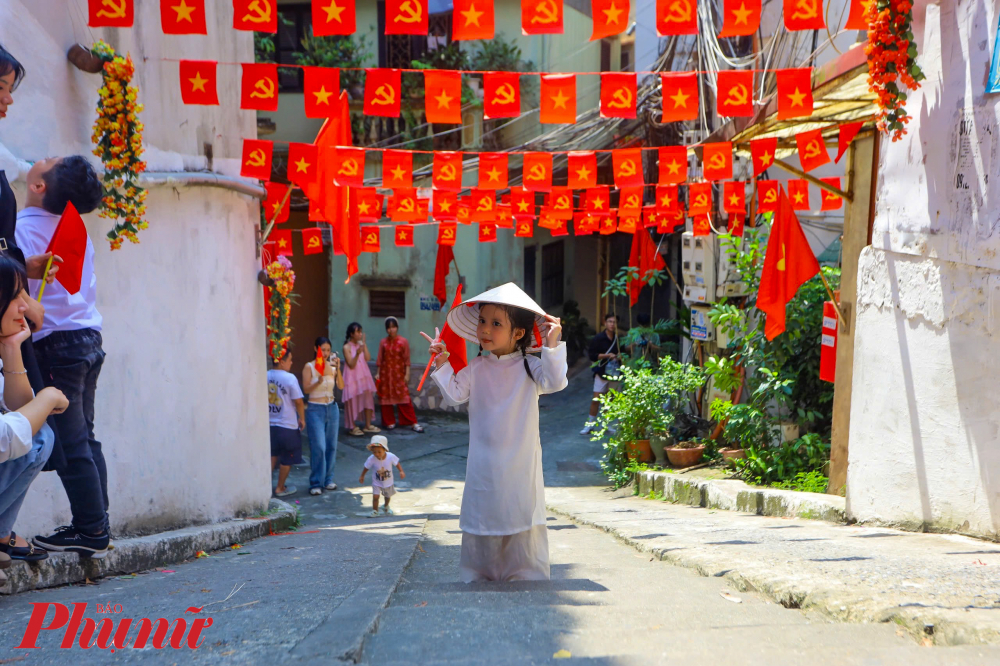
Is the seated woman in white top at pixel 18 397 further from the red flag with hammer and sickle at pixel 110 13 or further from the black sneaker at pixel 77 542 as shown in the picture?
the red flag with hammer and sickle at pixel 110 13

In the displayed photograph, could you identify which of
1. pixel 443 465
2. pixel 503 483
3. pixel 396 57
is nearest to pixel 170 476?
pixel 503 483

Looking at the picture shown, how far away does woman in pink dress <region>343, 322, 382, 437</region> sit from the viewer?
12.9 m

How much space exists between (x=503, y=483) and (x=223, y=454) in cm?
345

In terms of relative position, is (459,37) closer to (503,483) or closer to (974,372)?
(503,483)

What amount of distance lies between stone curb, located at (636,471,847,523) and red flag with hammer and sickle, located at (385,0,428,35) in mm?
4211

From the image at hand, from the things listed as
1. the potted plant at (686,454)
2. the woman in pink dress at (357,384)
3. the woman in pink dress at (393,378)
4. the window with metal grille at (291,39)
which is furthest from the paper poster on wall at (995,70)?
the window with metal grille at (291,39)

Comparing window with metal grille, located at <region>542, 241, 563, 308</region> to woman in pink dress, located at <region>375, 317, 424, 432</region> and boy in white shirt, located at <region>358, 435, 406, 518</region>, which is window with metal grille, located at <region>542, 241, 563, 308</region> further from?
boy in white shirt, located at <region>358, 435, 406, 518</region>

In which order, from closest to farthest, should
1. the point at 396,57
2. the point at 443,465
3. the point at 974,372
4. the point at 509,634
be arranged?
the point at 509,634 → the point at 974,372 → the point at 443,465 → the point at 396,57

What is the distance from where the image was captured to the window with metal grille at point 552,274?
19.0 meters

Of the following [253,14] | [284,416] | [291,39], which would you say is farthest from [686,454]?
[291,39]

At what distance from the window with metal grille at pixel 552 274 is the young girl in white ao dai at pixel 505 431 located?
47.8 ft

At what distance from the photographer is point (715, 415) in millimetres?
8922

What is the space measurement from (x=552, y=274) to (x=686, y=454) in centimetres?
1059

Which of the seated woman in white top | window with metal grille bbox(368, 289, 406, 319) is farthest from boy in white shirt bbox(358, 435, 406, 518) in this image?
window with metal grille bbox(368, 289, 406, 319)
